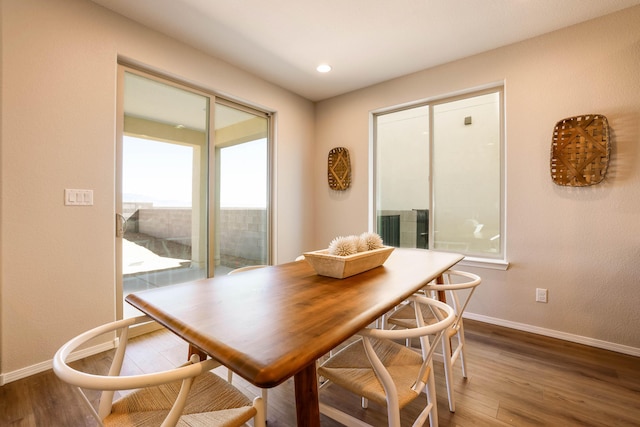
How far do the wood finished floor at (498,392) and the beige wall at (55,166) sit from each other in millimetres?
338

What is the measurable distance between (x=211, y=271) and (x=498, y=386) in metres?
2.50

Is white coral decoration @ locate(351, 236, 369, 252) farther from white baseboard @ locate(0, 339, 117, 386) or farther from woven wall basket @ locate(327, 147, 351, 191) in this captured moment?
woven wall basket @ locate(327, 147, 351, 191)

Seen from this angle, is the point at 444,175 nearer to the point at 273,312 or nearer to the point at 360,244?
the point at 360,244

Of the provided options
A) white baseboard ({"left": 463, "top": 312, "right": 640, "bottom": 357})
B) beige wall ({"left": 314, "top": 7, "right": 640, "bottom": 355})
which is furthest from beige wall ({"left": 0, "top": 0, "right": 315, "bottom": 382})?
white baseboard ({"left": 463, "top": 312, "right": 640, "bottom": 357})

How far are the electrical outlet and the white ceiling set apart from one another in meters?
2.15

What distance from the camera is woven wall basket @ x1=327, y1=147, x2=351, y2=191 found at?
3.75 m

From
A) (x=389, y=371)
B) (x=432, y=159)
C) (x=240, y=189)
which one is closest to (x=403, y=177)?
(x=432, y=159)

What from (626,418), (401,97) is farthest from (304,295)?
(401,97)

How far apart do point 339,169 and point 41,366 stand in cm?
319

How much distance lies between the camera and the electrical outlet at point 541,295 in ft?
8.26

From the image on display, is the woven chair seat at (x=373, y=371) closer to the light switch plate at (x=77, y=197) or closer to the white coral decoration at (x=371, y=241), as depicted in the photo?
the white coral decoration at (x=371, y=241)

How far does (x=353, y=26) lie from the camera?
2.43 metres

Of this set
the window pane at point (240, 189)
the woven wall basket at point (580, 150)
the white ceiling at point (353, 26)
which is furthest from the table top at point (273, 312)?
the white ceiling at point (353, 26)

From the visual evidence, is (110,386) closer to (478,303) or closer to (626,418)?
(626,418)
